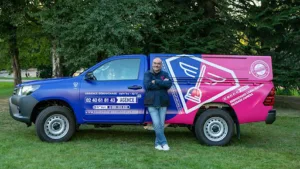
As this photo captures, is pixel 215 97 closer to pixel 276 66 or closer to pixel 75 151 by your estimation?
pixel 75 151

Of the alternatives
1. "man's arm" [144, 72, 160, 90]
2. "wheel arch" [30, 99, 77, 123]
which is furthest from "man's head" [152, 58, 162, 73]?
"wheel arch" [30, 99, 77, 123]

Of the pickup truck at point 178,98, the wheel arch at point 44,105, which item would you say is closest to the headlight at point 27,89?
the pickup truck at point 178,98

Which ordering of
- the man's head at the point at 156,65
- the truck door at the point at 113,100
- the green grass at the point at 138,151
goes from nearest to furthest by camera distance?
the green grass at the point at 138,151, the man's head at the point at 156,65, the truck door at the point at 113,100

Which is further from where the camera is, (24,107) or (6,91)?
(6,91)

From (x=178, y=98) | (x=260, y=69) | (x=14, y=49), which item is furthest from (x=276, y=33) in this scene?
(x=14, y=49)

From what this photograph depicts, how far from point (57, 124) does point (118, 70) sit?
1.67 meters

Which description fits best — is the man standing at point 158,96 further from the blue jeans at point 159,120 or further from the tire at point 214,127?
the tire at point 214,127

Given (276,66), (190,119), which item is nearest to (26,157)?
(190,119)

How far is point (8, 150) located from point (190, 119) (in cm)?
354

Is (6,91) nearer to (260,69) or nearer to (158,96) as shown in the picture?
(158,96)

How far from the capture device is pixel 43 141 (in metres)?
7.59

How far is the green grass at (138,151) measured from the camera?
604 centimetres

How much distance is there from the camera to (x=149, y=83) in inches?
276

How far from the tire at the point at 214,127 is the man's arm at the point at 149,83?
125cm
